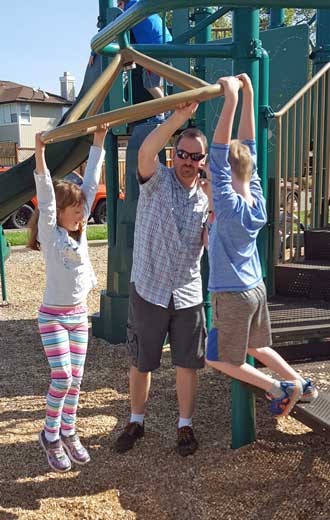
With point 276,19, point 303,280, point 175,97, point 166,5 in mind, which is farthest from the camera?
point 276,19

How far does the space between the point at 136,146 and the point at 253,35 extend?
6.30 feet

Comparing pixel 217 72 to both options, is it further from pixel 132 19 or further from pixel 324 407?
pixel 324 407

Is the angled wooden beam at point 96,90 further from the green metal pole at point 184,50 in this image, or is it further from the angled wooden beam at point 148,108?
the green metal pole at point 184,50

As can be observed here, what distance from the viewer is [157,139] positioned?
2.79 m

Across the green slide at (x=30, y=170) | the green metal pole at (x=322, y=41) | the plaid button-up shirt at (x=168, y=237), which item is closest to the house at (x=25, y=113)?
the green slide at (x=30, y=170)

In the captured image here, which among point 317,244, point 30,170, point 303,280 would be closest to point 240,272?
point 303,280

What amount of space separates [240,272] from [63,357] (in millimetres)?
933

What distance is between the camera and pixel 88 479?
10.1ft

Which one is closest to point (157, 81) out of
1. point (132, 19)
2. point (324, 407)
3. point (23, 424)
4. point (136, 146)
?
point (136, 146)

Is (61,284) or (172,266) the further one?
(172,266)

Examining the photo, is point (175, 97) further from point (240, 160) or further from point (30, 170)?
point (30, 170)

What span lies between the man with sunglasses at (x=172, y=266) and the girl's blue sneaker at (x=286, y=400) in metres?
0.54

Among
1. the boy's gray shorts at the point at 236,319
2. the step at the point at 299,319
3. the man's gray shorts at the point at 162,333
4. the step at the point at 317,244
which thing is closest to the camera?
the boy's gray shorts at the point at 236,319

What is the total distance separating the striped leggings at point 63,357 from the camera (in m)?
2.95
